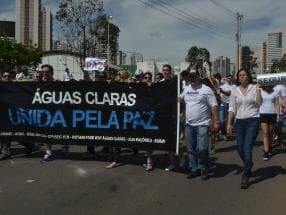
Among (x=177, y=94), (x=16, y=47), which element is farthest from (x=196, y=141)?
(x=16, y=47)

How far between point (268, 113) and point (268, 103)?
216mm

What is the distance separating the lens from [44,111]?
35.4 feet

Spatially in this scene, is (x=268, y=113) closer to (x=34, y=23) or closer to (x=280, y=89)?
(x=280, y=89)

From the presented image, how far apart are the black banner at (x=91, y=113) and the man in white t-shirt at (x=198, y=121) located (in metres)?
0.62

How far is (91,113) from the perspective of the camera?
34.3ft

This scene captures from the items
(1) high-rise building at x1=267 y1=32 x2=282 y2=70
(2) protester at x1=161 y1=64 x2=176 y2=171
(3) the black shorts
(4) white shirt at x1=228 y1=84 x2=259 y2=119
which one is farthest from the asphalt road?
(1) high-rise building at x1=267 y1=32 x2=282 y2=70

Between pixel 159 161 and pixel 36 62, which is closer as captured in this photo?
pixel 159 161

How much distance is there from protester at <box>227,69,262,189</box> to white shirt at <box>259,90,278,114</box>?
9.83 feet

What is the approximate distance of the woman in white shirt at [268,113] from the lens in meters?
11.5

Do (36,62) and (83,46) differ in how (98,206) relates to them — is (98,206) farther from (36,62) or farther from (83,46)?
(36,62)

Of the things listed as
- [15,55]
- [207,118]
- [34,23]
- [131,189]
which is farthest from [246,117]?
[34,23]

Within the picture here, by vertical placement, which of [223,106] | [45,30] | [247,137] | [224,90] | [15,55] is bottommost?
[247,137]

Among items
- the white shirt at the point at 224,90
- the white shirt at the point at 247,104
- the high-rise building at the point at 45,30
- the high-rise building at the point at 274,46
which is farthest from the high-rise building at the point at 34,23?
the white shirt at the point at 247,104

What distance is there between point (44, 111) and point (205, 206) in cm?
455
